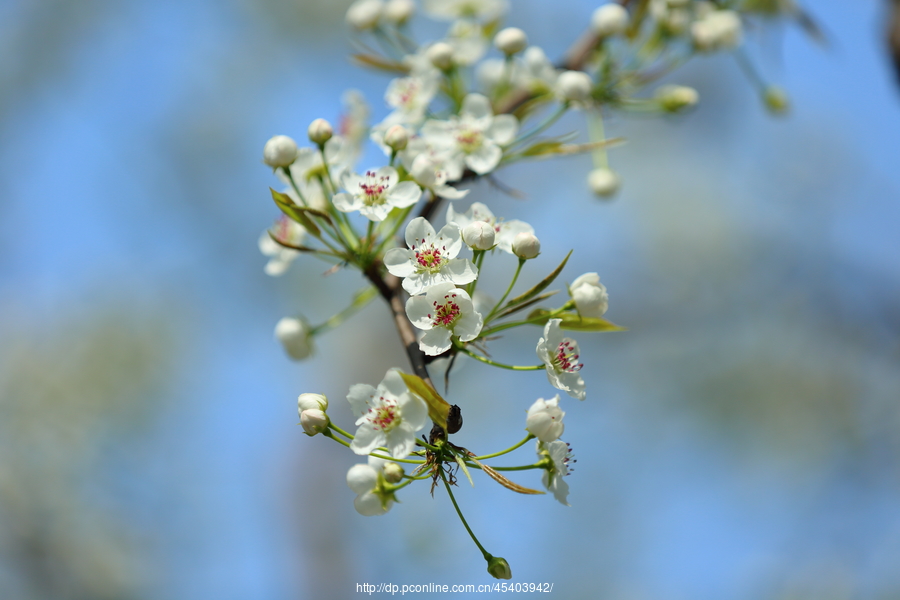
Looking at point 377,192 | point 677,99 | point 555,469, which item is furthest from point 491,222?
point 677,99

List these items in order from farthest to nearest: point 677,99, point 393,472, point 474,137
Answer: point 677,99, point 474,137, point 393,472

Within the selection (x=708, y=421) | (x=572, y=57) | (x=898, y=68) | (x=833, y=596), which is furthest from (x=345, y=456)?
(x=898, y=68)

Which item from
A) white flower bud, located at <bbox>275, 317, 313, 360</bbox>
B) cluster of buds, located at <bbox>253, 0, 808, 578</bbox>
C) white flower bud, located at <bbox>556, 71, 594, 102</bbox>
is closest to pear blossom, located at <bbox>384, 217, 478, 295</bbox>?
cluster of buds, located at <bbox>253, 0, 808, 578</bbox>

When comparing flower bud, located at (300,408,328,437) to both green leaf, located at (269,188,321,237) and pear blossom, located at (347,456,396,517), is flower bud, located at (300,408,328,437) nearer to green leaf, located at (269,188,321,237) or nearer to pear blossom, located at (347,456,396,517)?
pear blossom, located at (347,456,396,517)

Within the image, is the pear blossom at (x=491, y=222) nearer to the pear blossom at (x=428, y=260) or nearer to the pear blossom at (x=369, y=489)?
the pear blossom at (x=428, y=260)

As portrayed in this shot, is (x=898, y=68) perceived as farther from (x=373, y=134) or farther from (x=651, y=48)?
(x=373, y=134)

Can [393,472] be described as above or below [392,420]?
below

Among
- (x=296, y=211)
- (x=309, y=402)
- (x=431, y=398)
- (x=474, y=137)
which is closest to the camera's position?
(x=431, y=398)

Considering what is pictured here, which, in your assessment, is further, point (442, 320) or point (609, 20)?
point (609, 20)

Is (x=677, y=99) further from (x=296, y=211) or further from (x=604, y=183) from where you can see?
(x=296, y=211)
